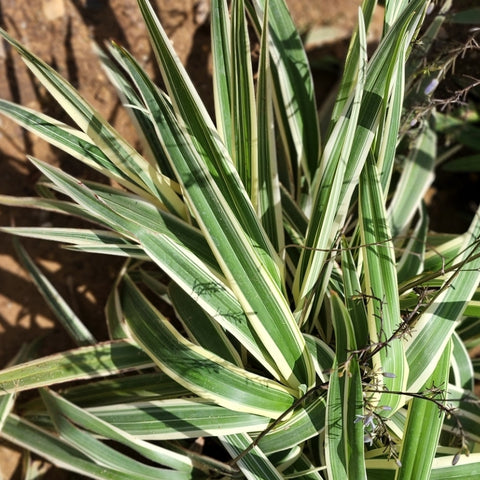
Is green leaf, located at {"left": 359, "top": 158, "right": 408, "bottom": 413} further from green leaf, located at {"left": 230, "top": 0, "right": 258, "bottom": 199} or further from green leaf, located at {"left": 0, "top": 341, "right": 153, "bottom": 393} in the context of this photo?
green leaf, located at {"left": 0, "top": 341, "right": 153, "bottom": 393}

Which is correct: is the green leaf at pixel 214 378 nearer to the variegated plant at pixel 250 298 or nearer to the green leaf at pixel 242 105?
the variegated plant at pixel 250 298

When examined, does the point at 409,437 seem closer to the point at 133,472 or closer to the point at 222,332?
the point at 222,332

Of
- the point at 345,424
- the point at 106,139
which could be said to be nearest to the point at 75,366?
the point at 106,139

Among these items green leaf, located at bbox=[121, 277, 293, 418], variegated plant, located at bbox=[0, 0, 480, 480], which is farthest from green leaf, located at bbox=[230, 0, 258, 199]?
green leaf, located at bbox=[121, 277, 293, 418]

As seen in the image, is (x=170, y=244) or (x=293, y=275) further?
(x=293, y=275)

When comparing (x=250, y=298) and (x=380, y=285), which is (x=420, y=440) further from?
(x=250, y=298)

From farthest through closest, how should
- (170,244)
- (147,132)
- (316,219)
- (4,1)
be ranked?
(4,1) → (147,132) → (316,219) → (170,244)

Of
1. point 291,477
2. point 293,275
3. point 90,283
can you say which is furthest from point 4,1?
point 291,477
